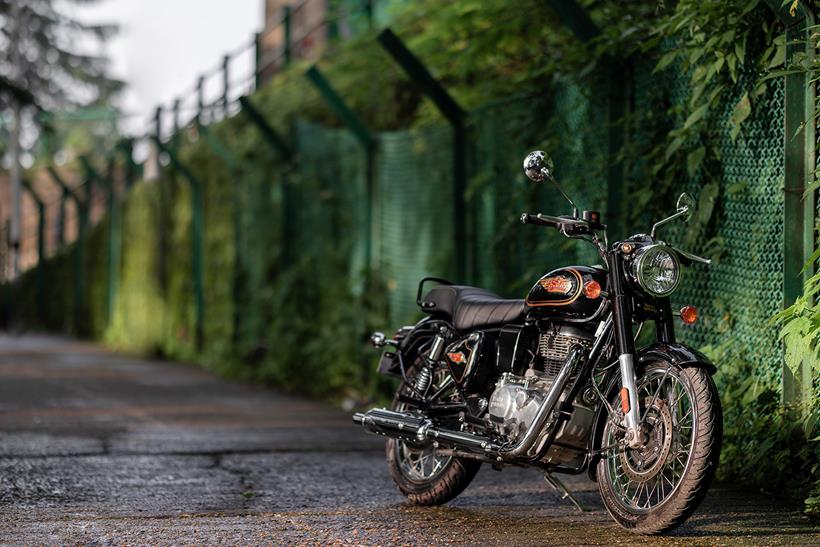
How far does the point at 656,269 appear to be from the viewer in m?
5.45

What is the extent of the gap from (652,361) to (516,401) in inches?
26.8

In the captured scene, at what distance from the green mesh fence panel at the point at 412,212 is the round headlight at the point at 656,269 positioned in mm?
5059

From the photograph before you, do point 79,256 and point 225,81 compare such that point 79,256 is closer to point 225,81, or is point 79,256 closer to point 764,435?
point 225,81

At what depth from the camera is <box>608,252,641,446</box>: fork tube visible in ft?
17.7

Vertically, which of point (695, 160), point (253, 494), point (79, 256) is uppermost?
point (79, 256)

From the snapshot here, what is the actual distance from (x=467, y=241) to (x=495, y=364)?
422 cm

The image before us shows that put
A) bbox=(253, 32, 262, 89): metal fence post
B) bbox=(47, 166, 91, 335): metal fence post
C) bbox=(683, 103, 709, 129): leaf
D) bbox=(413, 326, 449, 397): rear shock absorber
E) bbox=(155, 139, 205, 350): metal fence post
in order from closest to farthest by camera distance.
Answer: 1. bbox=(413, 326, 449, 397): rear shock absorber
2. bbox=(683, 103, 709, 129): leaf
3. bbox=(155, 139, 205, 350): metal fence post
4. bbox=(253, 32, 262, 89): metal fence post
5. bbox=(47, 166, 91, 335): metal fence post

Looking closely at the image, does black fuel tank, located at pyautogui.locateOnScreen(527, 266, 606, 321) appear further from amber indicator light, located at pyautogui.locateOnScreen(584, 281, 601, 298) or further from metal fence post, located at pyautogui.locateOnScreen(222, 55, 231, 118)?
metal fence post, located at pyautogui.locateOnScreen(222, 55, 231, 118)

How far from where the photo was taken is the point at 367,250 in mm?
12172

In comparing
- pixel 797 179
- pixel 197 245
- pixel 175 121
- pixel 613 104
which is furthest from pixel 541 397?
pixel 175 121

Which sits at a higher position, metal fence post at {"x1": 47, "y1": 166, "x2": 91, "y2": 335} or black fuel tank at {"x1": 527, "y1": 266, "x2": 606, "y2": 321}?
metal fence post at {"x1": 47, "y1": 166, "x2": 91, "y2": 335}

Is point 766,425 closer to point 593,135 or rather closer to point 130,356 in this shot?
point 593,135

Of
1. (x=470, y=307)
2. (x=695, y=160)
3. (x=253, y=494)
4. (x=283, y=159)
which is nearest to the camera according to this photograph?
(x=470, y=307)

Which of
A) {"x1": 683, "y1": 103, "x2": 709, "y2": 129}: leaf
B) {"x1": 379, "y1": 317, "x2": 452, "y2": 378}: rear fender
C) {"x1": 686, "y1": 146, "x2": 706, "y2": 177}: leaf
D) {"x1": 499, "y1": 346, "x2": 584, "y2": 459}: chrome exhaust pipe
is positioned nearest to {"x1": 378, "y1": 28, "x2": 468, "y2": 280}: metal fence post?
{"x1": 686, "y1": 146, "x2": 706, "y2": 177}: leaf
